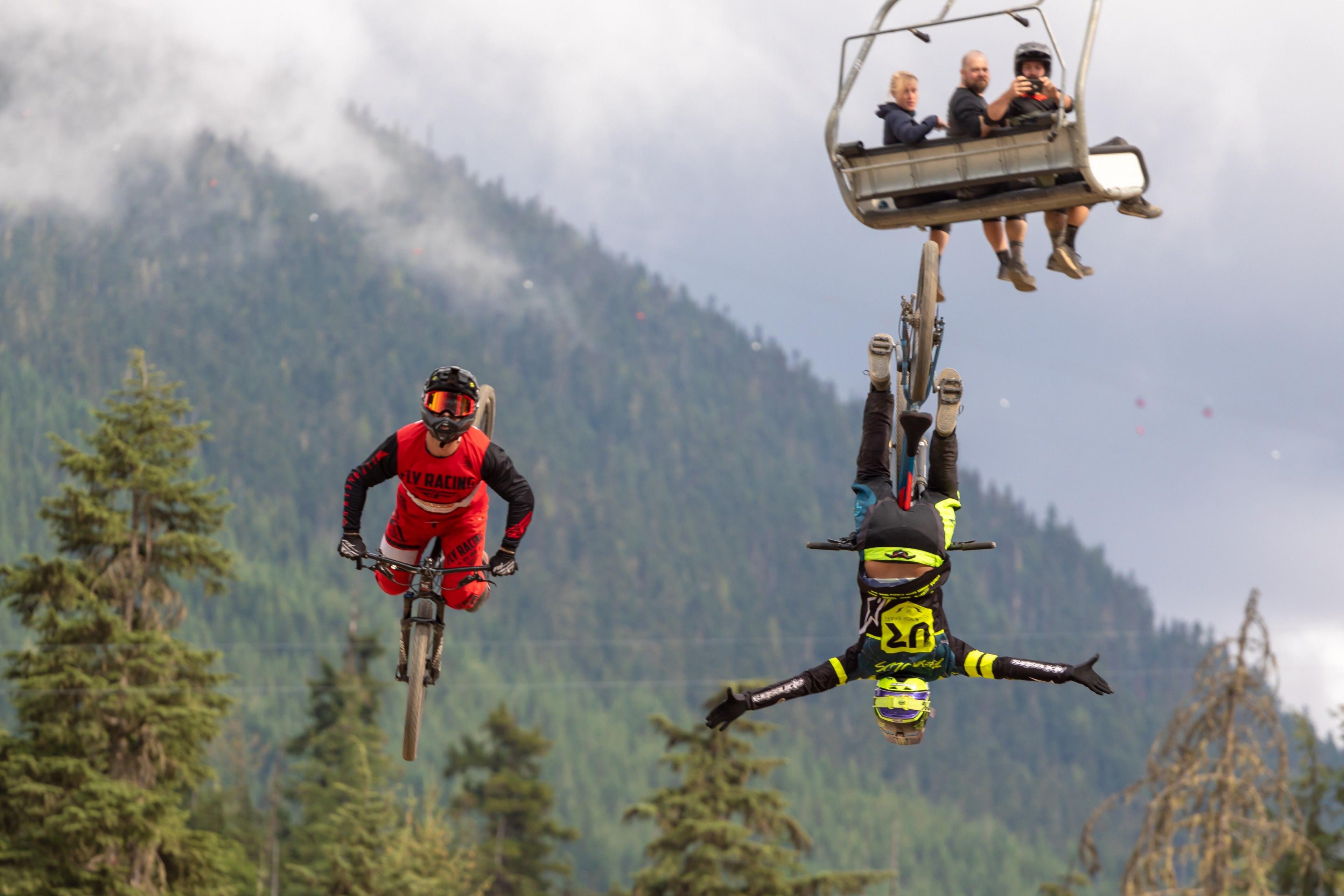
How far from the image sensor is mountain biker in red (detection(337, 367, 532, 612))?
14.5 metres

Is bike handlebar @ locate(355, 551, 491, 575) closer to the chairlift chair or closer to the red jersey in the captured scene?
the red jersey

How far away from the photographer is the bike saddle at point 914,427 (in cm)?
1470

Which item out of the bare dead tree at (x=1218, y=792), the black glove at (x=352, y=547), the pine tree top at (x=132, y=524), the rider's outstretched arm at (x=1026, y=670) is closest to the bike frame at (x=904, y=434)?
the rider's outstretched arm at (x=1026, y=670)

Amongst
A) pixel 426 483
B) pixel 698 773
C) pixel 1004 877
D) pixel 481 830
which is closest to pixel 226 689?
pixel 1004 877

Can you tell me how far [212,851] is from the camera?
1522 inches

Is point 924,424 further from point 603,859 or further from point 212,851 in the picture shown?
point 603,859

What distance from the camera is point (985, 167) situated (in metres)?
15.0

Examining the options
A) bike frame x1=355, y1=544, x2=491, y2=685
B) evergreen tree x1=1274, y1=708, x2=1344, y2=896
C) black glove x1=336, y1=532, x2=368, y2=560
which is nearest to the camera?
black glove x1=336, y1=532, x2=368, y2=560

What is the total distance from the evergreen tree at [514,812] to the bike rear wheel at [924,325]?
56.5m

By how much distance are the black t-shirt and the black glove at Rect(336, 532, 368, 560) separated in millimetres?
5841

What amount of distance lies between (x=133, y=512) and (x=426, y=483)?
2664cm

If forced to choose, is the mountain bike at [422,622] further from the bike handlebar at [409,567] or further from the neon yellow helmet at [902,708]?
the neon yellow helmet at [902,708]

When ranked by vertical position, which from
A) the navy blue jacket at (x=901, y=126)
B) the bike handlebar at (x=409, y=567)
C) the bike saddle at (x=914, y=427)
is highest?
the navy blue jacket at (x=901, y=126)

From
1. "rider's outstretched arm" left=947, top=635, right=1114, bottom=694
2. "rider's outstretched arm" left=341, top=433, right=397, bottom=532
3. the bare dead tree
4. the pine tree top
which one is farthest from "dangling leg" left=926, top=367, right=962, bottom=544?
the pine tree top
